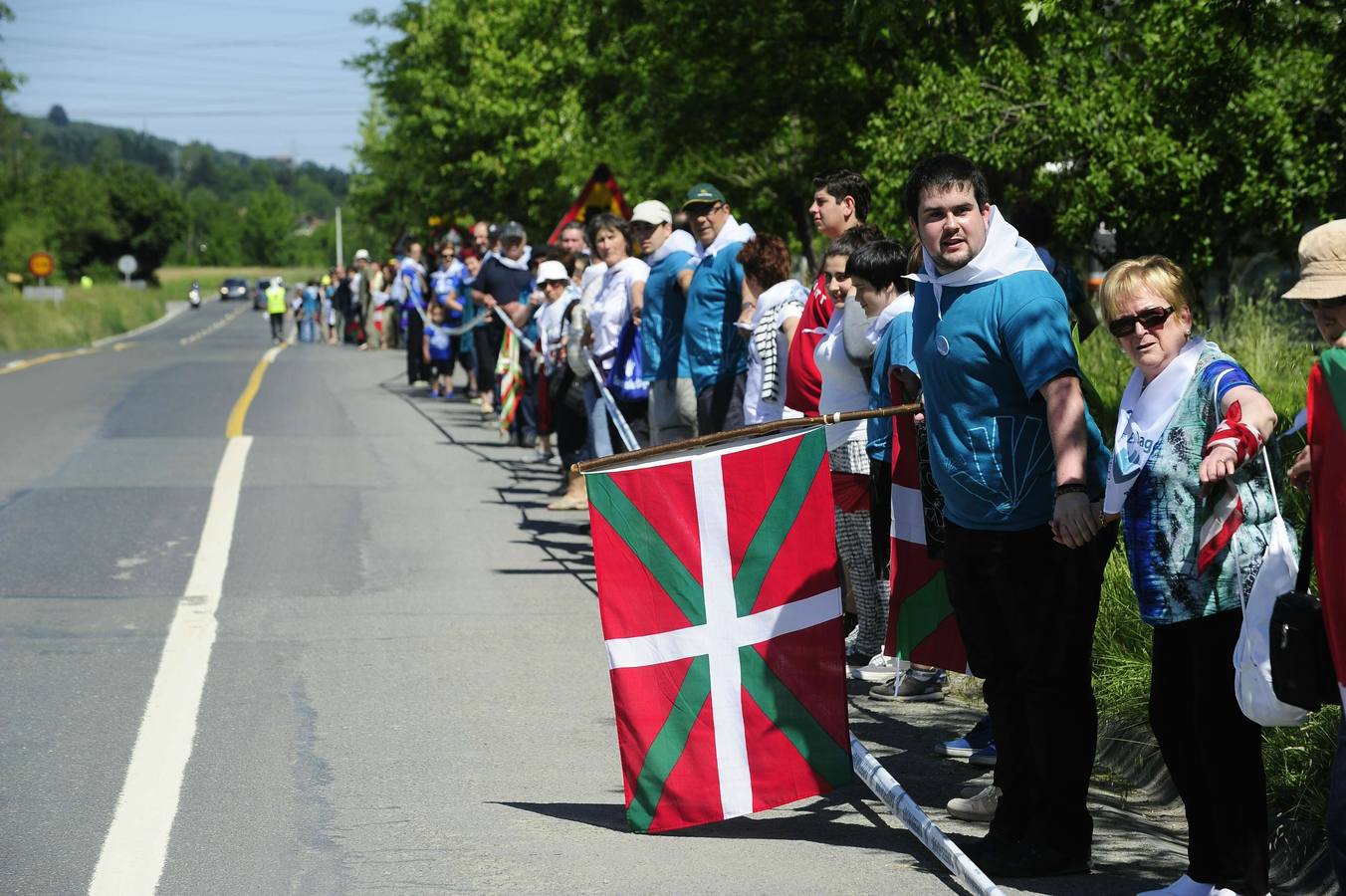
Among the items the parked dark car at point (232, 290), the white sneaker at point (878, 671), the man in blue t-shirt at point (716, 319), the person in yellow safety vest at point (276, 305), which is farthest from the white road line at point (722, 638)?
the parked dark car at point (232, 290)

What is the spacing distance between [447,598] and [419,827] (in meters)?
3.96

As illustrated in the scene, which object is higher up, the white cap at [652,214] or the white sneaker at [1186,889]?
the white cap at [652,214]

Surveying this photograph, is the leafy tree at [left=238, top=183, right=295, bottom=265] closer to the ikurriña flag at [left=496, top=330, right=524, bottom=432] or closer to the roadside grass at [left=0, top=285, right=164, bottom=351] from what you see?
the roadside grass at [left=0, top=285, right=164, bottom=351]

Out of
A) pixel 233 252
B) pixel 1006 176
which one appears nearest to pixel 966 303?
pixel 1006 176

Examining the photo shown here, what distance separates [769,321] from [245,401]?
14.4m

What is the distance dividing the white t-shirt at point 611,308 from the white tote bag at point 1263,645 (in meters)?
7.23

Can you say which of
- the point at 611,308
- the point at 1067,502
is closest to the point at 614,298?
the point at 611,308

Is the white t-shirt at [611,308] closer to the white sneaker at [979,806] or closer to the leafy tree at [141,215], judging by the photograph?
the white sneaker at [979,806]

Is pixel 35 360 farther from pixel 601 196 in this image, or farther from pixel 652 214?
pixel 652 214

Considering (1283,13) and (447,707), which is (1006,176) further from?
(447,707)

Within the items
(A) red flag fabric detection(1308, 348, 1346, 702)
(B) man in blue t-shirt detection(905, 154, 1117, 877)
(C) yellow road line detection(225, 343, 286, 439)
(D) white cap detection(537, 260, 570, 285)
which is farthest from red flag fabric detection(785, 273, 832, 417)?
(C) yellow road line detection(225, 343, 286, 439)

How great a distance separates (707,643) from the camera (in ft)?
17.3

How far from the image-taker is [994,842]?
5.05 metres

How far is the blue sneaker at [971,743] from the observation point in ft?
20.3
